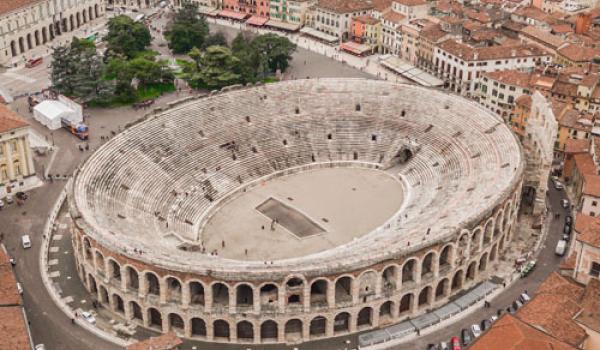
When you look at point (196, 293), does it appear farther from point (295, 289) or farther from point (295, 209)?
point (295, 209)

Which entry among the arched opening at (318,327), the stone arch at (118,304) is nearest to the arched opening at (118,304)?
the stone arch at (118,304)

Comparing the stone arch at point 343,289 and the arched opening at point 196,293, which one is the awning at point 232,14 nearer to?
the arched opening at point 196,293

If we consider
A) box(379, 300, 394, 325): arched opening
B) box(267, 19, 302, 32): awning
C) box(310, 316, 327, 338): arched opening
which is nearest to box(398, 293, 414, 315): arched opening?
box(379, 300, 394, 325): arched opening

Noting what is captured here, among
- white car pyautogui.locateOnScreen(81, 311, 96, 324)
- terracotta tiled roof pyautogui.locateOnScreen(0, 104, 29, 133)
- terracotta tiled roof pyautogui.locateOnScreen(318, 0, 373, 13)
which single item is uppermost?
terracotta tiled roof pyautogui.locateOnScreen(318, 0, 373, 13)

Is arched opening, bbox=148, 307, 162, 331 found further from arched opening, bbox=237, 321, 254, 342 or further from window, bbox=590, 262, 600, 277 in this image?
window, bbox=590, 262, 600, 277

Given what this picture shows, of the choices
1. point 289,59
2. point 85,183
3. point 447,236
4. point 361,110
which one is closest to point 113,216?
point 85,183

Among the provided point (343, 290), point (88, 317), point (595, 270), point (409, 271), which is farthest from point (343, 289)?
point (88, 317)
